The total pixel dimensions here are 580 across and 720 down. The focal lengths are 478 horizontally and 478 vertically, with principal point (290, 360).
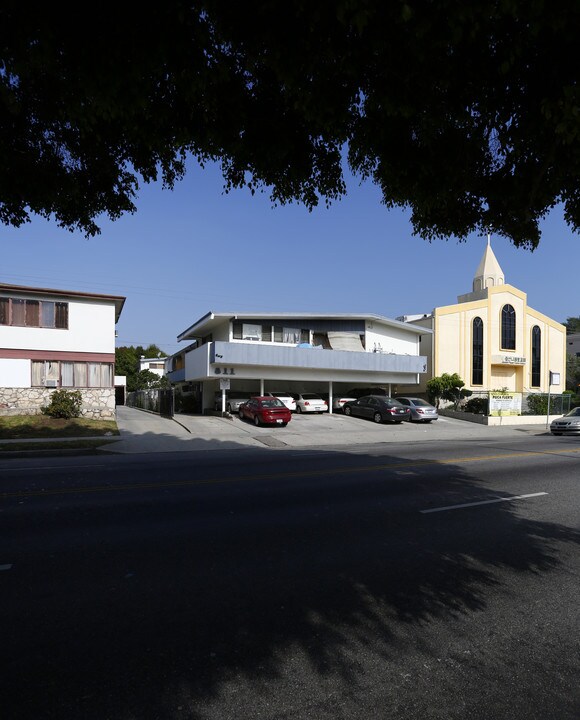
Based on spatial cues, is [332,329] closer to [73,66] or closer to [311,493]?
[311,493]

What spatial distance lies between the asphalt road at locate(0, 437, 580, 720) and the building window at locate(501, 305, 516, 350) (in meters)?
37.3

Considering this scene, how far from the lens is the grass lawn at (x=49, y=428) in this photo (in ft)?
61.9

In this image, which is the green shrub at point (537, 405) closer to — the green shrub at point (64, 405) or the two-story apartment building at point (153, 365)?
the green shrub at point (64, 405)

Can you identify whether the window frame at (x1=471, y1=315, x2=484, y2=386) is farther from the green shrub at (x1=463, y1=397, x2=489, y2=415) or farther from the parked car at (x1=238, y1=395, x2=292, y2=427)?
the parked car at (x1=238, y1=395, x2=292, y2=427)

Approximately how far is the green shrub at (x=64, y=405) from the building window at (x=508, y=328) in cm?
3500

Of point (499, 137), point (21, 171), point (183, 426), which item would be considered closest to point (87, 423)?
point (183, 426)

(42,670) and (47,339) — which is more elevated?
(47,339)

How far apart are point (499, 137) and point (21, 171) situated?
18.8 feet

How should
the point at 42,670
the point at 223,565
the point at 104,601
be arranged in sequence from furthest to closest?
1. the point at 223,565
2. the point at 104,601
3. the point at 42,670

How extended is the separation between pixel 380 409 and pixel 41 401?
61.4 feet

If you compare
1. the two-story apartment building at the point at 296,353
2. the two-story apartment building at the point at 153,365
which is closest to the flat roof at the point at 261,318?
the two-story apartment building at the point at 296,353

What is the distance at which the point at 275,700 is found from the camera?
280cm

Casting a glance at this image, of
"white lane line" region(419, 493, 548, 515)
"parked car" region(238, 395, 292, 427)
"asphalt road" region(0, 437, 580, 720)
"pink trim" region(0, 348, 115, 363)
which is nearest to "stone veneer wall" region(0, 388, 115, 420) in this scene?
"pink trim" region(0, 348, 115, 363)

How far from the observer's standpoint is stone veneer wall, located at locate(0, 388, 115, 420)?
23.2 m
